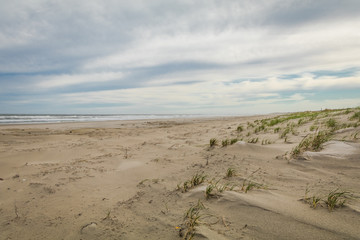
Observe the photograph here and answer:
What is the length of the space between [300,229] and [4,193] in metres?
3.64

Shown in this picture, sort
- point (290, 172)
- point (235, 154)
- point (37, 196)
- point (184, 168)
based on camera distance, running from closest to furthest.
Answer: point (37, 196) → point (290, 172) → point (184, 168) → point (235, 154)

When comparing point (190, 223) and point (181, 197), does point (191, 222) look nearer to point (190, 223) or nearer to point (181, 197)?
point (190, 223)

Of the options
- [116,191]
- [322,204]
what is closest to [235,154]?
[322,204]

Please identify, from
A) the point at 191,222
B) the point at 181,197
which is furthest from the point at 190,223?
the point at 181,197

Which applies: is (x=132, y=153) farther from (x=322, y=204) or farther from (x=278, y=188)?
(x=322, y=204)

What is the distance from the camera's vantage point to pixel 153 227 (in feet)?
6.04

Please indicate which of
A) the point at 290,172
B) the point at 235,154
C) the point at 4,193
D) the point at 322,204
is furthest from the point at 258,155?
the point at 4,193

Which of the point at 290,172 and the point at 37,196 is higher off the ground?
the point at 290,172

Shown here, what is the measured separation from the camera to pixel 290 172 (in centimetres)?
293

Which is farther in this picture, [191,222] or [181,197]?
[181,197]

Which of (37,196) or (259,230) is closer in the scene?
(259,230)

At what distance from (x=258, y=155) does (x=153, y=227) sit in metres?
2.64

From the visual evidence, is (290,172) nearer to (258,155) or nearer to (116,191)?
(258,155)

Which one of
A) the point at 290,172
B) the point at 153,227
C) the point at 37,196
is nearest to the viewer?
the point at 153,227
